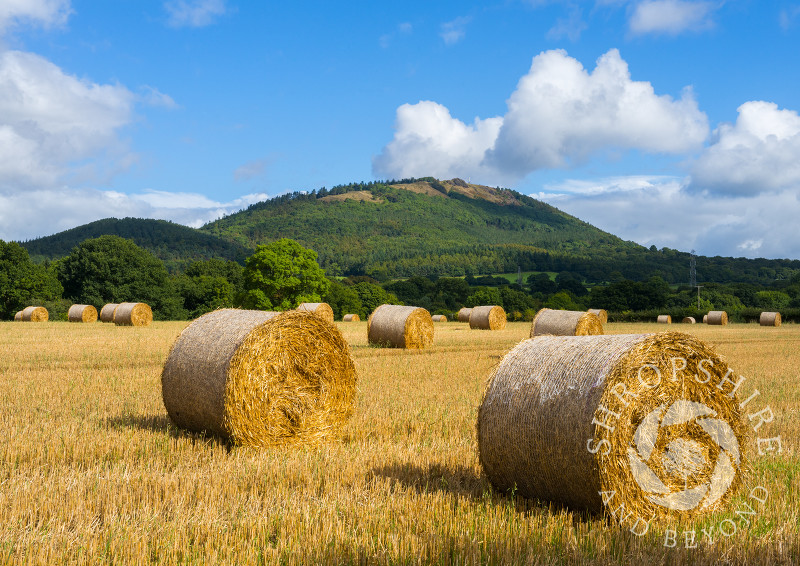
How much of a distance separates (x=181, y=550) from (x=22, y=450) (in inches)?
153

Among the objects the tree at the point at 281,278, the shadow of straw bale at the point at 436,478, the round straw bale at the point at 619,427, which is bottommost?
the shadow of straw bale at the point at 436,478

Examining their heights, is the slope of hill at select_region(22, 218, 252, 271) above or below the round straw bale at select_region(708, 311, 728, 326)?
above

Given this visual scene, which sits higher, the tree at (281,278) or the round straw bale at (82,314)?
the tree at (281,278)

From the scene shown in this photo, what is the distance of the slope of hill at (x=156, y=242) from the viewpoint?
115500mm

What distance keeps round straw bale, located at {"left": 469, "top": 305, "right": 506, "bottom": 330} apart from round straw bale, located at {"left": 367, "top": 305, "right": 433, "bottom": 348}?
1452 centimetres

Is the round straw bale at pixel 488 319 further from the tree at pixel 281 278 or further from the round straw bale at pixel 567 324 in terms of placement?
the round straw bale at pixel 567 324

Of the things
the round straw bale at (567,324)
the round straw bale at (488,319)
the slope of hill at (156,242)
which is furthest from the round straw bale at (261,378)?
the slope of hill at (156,242)

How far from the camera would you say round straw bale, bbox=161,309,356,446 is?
8.47 metres

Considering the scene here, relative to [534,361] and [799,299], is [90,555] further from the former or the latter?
[799,299]

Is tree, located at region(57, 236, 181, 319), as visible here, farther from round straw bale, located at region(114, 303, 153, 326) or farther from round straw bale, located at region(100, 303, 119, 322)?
round straw bale, located at region(114, 303, 153, 326)

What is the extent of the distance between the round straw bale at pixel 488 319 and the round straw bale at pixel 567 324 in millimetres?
16056

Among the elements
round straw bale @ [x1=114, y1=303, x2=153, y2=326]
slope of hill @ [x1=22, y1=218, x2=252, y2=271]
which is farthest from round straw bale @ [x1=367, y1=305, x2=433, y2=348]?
slope of hill @ [x1=22, y1=218, x2=252, y2=271]

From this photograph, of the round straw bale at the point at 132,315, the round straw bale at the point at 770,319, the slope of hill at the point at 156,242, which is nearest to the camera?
the round straw bale at the point at 132,315

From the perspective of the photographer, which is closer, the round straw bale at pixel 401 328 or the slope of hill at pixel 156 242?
the round straw bale at pixel 401 328
